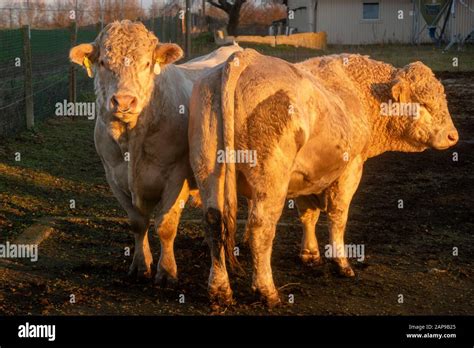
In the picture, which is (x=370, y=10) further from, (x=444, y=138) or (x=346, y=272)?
(x=346, y=272)

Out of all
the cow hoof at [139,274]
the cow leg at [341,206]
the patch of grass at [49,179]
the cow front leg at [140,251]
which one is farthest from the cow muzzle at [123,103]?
the patch of grass at [49,179]

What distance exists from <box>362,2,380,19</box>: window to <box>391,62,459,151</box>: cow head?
38.4 meters

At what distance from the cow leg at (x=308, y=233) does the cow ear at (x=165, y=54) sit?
1867 mm

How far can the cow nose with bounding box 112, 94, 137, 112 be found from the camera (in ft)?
17.6

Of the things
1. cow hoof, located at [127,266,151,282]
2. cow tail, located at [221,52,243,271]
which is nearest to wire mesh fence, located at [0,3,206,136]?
cow hoof, located at [127,266,151,282]

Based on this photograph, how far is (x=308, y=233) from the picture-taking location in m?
6.91

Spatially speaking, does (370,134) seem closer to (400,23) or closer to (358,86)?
(358,86)

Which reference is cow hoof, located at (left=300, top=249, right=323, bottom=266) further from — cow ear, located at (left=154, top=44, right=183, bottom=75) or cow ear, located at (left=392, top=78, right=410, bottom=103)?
cow ear, located at (left=154, top=44, right=183, bottom=75)

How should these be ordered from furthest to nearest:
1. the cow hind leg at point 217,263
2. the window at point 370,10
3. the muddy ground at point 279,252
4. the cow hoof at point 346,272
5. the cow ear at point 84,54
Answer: the window at point 370,10 < the cow hoof at point 346,272 < the cow ear at point 84,54 < the muddy ground at point 279,252 < the cow hind leg at point 217,263

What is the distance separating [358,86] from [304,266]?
1.63m

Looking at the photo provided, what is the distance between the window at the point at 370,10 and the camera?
145ft

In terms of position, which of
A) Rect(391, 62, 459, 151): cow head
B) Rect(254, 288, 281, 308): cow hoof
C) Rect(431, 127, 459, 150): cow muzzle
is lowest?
Rect(254, 288, 281, 308): cow hoof

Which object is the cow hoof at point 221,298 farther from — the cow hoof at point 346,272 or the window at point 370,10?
the window at point 370,10

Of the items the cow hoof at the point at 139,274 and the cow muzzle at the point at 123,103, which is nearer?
the cow muzzle at the point at 123,103
